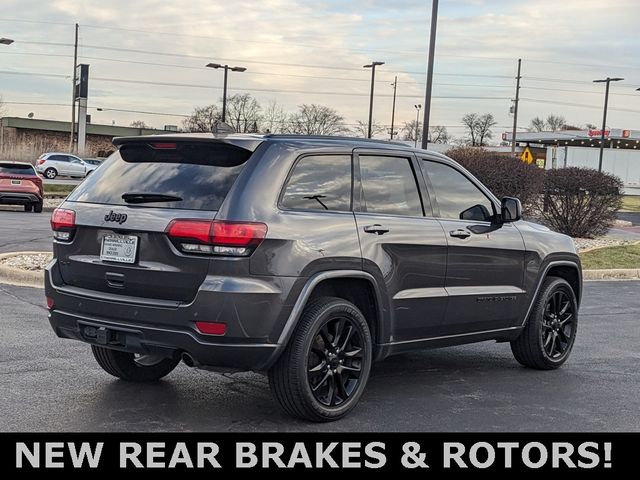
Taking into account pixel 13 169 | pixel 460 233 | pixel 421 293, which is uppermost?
pixel 460 233

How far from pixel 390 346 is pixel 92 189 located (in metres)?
2.28

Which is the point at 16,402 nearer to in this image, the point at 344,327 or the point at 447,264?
the point at 344,327

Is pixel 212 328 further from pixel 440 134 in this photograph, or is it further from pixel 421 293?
pixel 440 134

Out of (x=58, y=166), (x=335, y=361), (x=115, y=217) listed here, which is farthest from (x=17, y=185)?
(x=58, y=166)

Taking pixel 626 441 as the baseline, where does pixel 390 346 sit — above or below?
above

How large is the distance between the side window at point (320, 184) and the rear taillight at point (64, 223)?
142 cm

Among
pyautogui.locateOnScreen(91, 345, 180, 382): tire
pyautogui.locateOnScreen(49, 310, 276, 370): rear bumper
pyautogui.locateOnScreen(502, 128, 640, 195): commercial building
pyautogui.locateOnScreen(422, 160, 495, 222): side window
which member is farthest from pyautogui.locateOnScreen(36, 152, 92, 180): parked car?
pyautogui.locateOnScreen(49, 310, 276, 370): rear bumper

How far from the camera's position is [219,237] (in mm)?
5031

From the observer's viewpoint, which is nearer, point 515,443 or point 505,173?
point 515,443

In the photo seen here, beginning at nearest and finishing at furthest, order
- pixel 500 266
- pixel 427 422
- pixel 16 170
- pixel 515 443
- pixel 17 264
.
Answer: pixel 515 443 < pixel 427 422 < pixel 500 266 < pixel 17 264 < pixel 16 170

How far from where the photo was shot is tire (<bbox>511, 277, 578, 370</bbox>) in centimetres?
736

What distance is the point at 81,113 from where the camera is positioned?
60.5 metres

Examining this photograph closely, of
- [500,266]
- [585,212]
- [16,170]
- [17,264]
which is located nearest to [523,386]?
[500,266]

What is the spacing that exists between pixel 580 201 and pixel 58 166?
3553 centimetres
